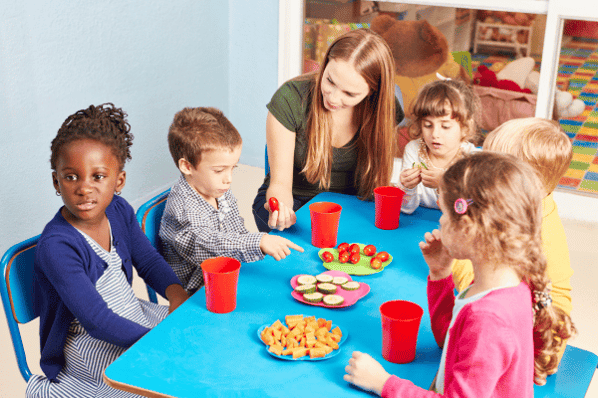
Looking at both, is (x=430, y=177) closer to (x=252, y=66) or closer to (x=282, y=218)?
(x=282, y=218)

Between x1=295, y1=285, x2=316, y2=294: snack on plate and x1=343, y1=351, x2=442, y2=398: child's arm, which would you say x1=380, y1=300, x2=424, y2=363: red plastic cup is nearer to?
x1=343, y1=351, x2=442, y2=398: child's arm

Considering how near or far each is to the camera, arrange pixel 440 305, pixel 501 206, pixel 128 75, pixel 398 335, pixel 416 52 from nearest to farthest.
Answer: pixel 501 206 < pixel 398 335 < pixel 440 305 < pixel 128 75 < pixel 416 52

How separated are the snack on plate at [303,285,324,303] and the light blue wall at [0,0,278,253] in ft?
6.67

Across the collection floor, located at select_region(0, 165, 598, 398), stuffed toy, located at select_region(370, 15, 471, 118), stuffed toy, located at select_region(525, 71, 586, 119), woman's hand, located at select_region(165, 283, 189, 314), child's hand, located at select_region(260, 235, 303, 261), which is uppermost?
stuffed toy, located at select_region(370, 15, 471, 118)

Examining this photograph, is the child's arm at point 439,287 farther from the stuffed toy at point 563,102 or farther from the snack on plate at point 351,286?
the stuffed toy at point 563,102

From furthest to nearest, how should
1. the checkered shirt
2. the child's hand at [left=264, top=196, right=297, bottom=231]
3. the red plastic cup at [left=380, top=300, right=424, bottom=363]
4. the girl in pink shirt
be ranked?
the child's hand at [left=264, top=196, right=297, bottom=231] < the checkered shirt < the red plastic cup at [left=380, top=300, right=424, bottom=363] < the girl in pink shirt

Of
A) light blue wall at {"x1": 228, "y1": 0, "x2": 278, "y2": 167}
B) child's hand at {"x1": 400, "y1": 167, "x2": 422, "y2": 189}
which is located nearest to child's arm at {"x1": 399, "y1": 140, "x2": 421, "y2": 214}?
child's hand at {"x1": 400, "y1": 167, "x2": 422, "y2": 189}

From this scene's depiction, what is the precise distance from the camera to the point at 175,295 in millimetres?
1729

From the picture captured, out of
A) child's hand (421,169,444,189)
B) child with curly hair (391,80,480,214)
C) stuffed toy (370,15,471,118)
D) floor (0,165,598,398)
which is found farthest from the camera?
stuffed toy (370,15,471,118)

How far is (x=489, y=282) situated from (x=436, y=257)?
230mm

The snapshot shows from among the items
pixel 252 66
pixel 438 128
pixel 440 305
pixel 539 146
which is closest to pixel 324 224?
pixel 440 305

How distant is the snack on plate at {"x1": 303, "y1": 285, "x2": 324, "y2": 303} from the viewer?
1.40 metres

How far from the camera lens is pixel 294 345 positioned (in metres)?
1.22

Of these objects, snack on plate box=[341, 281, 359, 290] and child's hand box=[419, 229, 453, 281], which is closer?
child's hand box=[419, 229, 453, 281]
